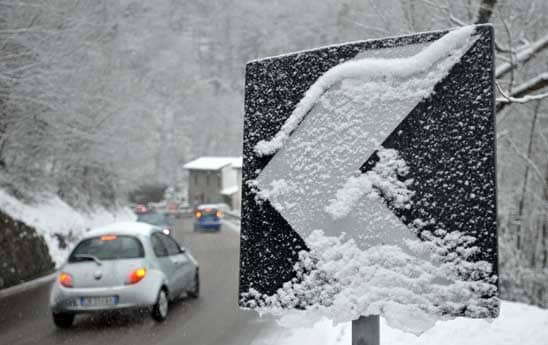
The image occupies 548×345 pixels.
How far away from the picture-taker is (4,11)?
Answer: 11.0 metres

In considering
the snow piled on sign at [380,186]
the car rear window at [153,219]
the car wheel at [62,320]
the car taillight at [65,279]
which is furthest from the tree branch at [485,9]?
the car rear window at [153,219]

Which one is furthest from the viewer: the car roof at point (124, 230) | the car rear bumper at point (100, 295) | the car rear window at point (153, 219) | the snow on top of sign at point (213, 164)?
the snow on top of sign at point (213, 164)

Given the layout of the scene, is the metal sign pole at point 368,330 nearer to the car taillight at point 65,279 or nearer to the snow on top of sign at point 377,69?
the snow on top of sign at point 377,69

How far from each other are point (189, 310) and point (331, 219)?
25.6 ft

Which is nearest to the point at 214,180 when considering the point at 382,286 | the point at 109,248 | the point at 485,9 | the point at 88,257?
the point at 109,248

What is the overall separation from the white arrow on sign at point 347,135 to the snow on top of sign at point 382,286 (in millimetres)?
59

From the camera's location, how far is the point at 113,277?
7.50m

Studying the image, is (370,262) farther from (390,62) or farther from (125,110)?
(125,110)

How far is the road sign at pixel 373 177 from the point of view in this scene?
1.33 metres

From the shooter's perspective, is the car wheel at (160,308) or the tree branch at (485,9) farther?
the car wheel at (160,308)

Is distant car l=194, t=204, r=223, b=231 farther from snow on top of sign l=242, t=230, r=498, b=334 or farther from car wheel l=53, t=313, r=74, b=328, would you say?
snow on top of sign l=242, t=230, r=498, b=334

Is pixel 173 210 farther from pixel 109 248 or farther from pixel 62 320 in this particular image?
pixel 62 320

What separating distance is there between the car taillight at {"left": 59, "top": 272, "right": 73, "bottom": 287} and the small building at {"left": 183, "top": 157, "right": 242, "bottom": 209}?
197 ft

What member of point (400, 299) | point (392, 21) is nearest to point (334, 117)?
point (400, 299)
